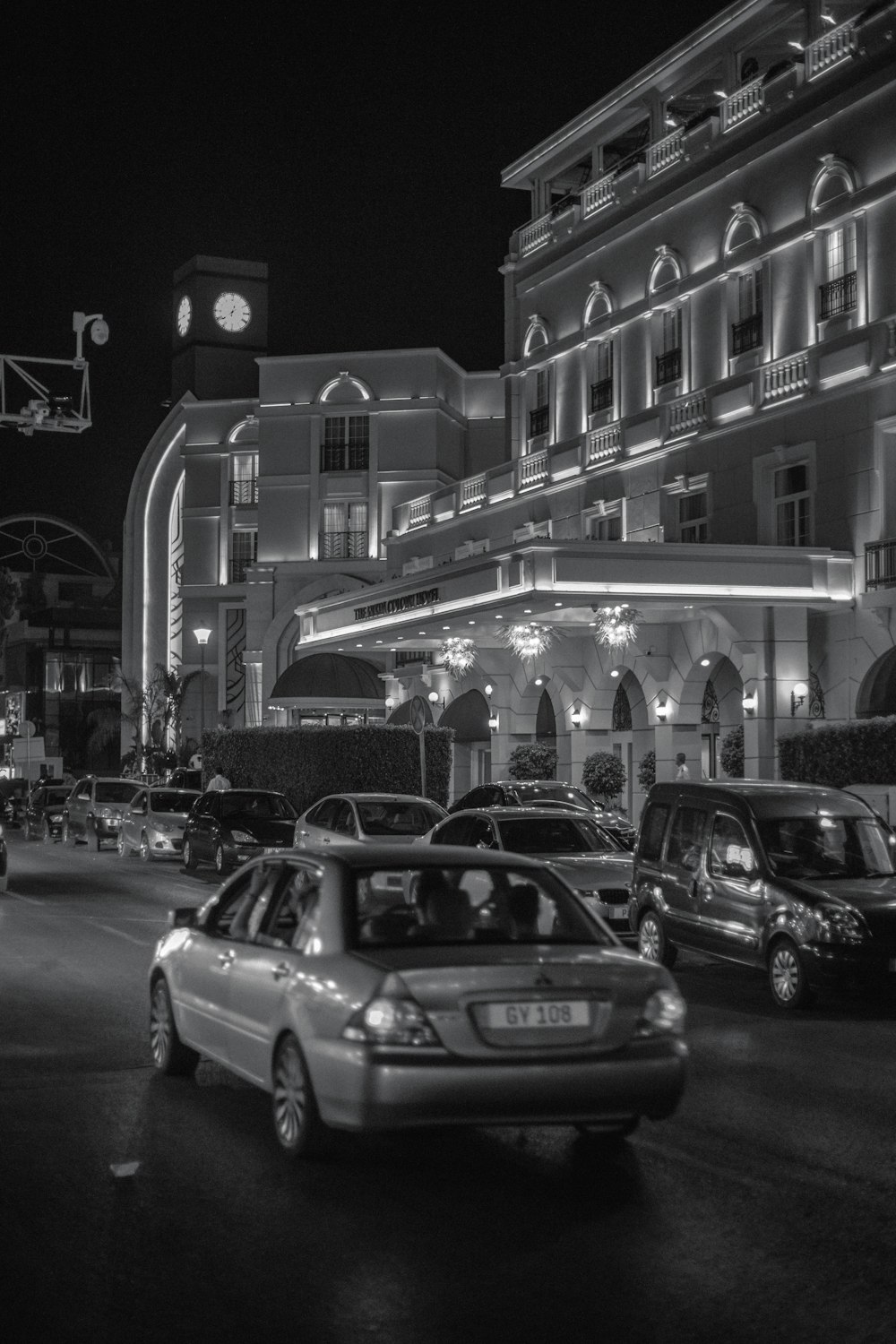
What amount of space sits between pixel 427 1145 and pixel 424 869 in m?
1.37

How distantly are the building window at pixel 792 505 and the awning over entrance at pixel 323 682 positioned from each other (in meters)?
21.1

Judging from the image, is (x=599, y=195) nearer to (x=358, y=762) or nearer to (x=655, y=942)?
(x=358, y=762)

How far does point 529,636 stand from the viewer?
35.9m

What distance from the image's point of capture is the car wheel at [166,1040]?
9.67 m

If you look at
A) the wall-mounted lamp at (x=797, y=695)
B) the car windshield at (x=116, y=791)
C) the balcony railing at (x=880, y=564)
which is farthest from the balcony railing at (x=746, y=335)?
the car windshield at (x=116, y=791)

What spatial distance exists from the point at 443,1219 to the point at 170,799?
29.5m

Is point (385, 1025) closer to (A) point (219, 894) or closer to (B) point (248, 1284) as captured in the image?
(B) point (248, 1284)

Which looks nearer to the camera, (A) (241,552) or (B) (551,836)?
(B) (551,836)

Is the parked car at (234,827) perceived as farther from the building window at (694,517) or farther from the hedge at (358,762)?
the building window at (694,517)

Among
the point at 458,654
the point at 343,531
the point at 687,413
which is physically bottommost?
the point at 458,654

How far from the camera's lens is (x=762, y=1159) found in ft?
25.9

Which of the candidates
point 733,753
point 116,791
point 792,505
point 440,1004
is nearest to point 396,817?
point 733,753

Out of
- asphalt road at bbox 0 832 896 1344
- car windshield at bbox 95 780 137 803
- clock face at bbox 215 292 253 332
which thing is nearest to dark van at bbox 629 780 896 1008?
asphalt road at bbox 0 832 896 1344

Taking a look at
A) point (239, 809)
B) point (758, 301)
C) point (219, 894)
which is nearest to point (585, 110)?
point (758, 301)
